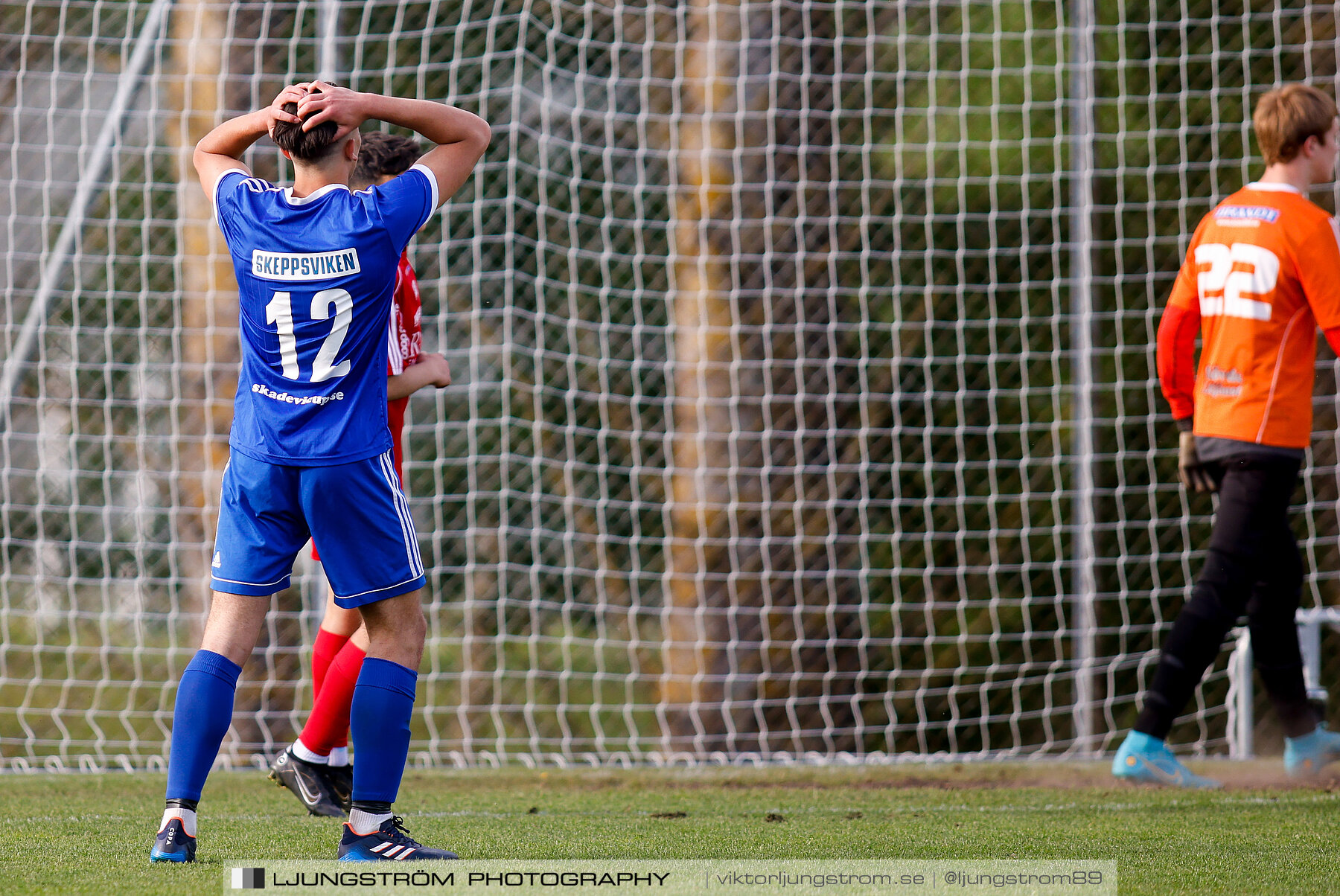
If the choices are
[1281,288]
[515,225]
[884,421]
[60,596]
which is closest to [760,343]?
[884,421]

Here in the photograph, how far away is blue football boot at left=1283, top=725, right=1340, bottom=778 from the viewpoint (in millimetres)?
3807

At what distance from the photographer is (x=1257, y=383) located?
12.0 ft

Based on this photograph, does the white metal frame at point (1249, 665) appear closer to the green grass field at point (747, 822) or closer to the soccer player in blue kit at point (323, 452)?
the green grass field at point (747, 822)

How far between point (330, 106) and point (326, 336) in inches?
16.3

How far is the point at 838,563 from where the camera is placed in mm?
7816

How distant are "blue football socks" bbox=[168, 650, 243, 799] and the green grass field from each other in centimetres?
16

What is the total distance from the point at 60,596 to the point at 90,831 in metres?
6.36

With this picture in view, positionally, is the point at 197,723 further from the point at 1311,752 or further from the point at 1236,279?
the point at 1311,752

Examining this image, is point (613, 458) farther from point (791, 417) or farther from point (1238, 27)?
point (1238, 27)

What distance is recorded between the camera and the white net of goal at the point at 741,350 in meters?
7.11

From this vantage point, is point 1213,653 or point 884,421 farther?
point 884,421

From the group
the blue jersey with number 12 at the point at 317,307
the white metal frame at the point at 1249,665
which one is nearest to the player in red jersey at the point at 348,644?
the blue jersey with number 12 at the point at 317,307

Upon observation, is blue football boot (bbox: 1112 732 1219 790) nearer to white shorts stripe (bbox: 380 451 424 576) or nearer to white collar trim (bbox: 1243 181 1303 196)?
white collar trim (bbox: 1243 181 1303 196)

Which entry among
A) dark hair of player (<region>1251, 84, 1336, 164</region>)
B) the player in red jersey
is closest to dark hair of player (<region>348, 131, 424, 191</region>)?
the player in red jersey
